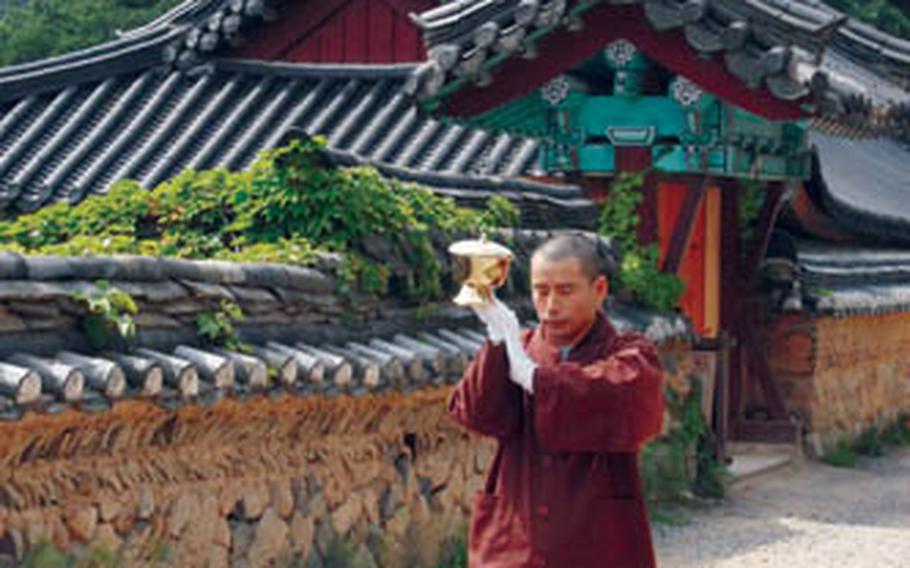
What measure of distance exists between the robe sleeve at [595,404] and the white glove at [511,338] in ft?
0.12

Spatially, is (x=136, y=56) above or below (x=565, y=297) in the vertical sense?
below

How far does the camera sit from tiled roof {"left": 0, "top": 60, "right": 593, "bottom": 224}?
1388 cm

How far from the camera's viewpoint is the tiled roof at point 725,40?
11.8m

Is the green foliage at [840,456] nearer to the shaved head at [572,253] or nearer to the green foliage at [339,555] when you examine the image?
the green foliage at [339,555]

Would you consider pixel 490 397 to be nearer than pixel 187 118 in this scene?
Yes

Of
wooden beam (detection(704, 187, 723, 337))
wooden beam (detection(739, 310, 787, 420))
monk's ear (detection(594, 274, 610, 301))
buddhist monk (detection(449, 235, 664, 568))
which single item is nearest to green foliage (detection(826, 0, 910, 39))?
wooden beam (detection(739, 310, 787, 420))

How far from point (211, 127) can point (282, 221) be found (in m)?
6.12

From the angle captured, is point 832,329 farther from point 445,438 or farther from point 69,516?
point 69,516

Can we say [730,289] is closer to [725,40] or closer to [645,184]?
[645,184]

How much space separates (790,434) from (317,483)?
8052 millimetres

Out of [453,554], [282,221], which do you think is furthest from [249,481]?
[453,554]

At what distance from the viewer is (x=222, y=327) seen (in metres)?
7.21

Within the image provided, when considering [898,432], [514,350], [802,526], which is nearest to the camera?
[514,350]

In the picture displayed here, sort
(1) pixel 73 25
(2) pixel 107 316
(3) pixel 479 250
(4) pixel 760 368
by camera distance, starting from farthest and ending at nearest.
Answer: (1) pixel 73 25, (4) pixel 760 368, (2) pixel 107 316, (3) pixel 479 250
